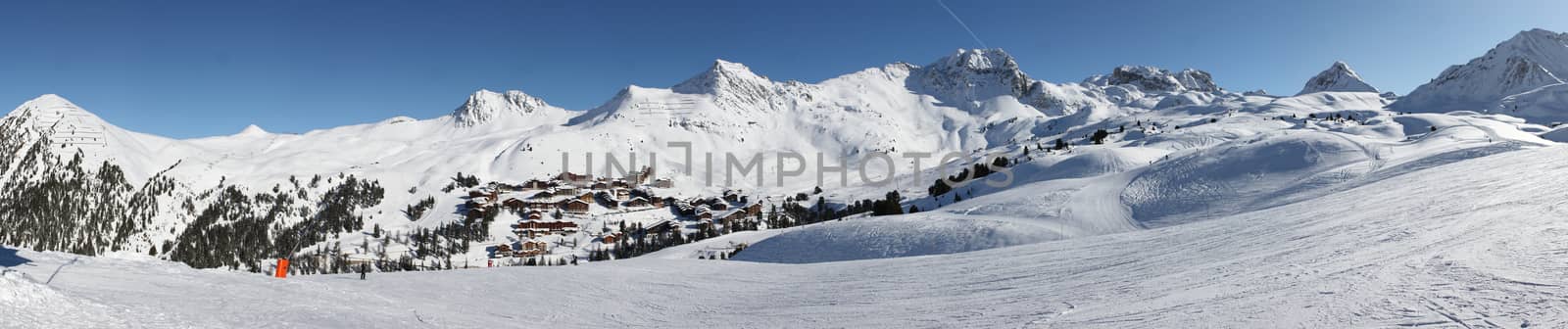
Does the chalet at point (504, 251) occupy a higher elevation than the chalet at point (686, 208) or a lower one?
lower

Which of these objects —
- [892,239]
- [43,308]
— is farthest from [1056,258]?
[43,308]

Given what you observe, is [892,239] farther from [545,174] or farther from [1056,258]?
[545,174]

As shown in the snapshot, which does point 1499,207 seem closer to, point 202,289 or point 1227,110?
point 202,289

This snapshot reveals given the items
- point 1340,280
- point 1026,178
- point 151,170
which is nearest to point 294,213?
point 151,170

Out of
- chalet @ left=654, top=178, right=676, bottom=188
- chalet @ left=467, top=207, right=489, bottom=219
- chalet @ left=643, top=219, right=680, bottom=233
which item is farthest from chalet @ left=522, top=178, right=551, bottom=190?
chalet @ left=643, top=219, right=680, bottom=233

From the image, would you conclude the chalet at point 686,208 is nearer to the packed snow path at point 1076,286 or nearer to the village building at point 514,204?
the village building at point 514,204

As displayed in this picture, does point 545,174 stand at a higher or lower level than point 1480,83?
lower

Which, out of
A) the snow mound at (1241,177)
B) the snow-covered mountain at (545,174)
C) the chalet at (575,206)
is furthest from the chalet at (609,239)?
the snow mound at (1241,177)

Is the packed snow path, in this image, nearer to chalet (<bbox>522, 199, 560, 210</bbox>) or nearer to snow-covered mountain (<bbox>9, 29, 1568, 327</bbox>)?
snow-covered mountain (<bbox>9, 29, 1568, 327</bbox>)
